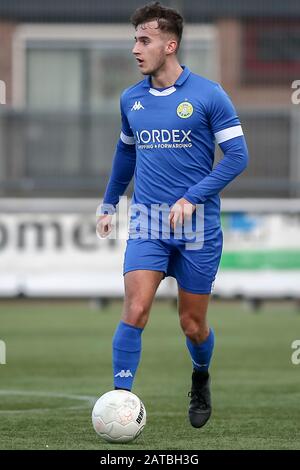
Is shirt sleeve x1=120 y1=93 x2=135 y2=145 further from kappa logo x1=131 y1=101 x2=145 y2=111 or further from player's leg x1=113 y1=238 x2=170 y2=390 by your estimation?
player's leg x1=113 y1=238 x2=170 y2=390

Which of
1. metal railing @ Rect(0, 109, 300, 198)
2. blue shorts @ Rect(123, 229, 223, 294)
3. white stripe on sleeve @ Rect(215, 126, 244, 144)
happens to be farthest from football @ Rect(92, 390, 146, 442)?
metal railing @ Rect(0, 109, 300, 198)

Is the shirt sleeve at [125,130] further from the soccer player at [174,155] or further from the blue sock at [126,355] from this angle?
the blue sock at [126,355]

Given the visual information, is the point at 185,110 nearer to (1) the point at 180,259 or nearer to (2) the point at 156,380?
(1) the point at 180,259

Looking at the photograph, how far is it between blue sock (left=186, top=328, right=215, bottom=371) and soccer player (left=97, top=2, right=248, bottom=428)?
0.22 metres

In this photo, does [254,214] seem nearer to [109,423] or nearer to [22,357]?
[22,357]

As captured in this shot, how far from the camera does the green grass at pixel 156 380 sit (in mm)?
7223

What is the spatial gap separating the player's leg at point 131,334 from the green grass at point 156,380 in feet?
1.26

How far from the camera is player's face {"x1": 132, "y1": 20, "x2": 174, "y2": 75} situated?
24.0 feet

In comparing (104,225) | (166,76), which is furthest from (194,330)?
(166,76)

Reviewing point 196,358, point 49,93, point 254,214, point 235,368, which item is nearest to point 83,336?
point 235,368

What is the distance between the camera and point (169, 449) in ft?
21.9

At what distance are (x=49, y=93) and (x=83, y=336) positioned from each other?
928 centimetres

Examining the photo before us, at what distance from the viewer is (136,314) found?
704 centimetres

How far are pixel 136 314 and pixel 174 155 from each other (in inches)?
37.6
